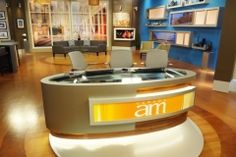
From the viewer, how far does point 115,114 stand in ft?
7.83

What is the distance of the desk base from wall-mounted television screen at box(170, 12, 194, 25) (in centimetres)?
624

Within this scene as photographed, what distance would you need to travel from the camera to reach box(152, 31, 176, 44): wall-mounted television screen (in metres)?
9.28

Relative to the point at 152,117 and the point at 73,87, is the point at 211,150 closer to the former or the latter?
the point at 152,117

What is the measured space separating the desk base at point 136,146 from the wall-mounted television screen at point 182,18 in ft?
20.5

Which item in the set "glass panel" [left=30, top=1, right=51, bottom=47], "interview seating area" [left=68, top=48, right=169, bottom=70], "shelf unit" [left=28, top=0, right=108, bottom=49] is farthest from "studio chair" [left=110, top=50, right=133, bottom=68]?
"glass panel" [left=30, top=1, right=51, bottom=47]

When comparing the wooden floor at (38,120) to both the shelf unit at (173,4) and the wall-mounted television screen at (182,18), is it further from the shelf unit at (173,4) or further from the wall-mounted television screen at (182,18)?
the shelf unit at (173,4)

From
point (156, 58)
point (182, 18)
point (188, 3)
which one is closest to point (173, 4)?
point (182, 18)

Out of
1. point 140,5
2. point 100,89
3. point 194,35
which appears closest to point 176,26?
point 194,35

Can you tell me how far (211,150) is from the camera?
8.75 feet

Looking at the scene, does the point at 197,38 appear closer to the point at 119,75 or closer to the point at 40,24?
the point at 119,75

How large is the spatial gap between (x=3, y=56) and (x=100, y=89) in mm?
5974

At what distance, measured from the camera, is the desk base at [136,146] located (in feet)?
8.36

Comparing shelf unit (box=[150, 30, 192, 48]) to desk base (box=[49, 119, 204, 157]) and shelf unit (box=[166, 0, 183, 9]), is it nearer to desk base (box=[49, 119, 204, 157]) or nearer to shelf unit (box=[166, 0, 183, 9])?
shelf unit (box=[166, 0, 183, 9])

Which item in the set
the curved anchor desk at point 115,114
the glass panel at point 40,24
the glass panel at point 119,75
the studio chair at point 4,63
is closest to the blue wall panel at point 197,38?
the glass panel at point 119,75
